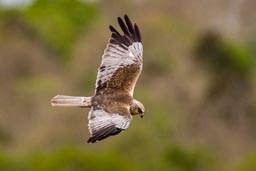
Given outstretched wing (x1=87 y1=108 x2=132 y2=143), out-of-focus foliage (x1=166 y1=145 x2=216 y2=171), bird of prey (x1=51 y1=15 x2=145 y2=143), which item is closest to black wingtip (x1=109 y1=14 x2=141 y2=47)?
bird of prey (x1=51 y1=15 x2=145 y2=143)

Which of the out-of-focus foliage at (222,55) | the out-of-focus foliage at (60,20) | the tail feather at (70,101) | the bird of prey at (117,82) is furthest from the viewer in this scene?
the out-of-focus foliage at (60,20)

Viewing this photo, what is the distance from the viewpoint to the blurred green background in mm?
27453

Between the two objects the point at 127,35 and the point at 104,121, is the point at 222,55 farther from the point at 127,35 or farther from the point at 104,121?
the point at 104,121

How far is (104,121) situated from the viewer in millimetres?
11008

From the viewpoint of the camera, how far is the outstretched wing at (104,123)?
425 inches

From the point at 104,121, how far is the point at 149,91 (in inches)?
730

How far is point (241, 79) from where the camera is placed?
36.2m

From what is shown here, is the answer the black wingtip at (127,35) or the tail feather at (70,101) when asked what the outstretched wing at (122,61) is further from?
the tail feather at (70,101)

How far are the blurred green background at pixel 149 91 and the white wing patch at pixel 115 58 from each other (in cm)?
1285

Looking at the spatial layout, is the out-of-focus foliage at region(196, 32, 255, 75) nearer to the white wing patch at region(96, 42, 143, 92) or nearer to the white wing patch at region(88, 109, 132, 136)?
the white wing patch at region(96, 42, 143, 92)

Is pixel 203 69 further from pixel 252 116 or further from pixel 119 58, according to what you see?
pixel 119 58

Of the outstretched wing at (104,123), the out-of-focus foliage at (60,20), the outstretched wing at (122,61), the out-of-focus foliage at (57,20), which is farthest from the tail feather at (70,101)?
the out-of-focus foliage at (60,20)

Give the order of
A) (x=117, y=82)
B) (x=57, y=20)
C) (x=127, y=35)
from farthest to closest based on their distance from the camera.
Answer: (x=57, y=20) < (x=127, y=35) < (x=117, y=82)

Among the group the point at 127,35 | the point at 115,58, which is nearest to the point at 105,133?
the point at 115,58
